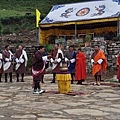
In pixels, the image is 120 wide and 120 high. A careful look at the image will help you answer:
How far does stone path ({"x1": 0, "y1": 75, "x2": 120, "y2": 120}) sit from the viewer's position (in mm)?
8648

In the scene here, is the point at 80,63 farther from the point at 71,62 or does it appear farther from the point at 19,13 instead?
the point at 19,13

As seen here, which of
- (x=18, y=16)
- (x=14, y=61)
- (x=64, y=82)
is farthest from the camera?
(x=18, y=16)

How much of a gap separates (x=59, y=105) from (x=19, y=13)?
37.6m

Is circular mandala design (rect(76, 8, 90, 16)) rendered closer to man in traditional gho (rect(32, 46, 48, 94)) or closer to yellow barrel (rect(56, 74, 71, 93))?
man in traditional gho (rect(32, 46, 48, 94))

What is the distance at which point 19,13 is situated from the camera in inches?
1844

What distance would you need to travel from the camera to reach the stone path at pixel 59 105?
8648 millimetres

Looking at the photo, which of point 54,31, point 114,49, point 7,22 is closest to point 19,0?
point 7,22

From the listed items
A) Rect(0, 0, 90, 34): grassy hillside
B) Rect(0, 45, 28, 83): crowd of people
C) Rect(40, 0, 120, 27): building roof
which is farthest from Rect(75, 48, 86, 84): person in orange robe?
Rect(0, 0, 90, 34): grassy hillside

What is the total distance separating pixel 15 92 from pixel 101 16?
1256 centimetres

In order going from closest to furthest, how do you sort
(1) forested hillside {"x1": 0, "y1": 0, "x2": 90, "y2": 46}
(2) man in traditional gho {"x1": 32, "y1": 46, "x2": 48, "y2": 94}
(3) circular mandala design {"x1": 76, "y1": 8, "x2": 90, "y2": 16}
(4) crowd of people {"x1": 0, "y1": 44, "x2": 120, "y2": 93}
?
(2) man in traditional gho {"x1": 32, "y1": 46, "x2": 48, "y2": 94}
(4) crowd of people {"x1": 0, "y1": 44, "x2": 120, "y2": 93}
(3) circular mandala design {"x1": 76, "y1": 8, "x2": 90, "y2": 16}
(1) forested hillside {"x1": 0, "y1": 0, "x2": 90, "y2": 46}

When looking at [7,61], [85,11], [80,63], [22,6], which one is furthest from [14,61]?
[22,6]

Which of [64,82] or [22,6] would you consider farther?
[22,6]

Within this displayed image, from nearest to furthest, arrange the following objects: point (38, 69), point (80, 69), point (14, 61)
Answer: point (38, 69) → point (80, 69) → point (14, 61)

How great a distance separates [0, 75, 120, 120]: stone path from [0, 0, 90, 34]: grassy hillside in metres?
27.4
